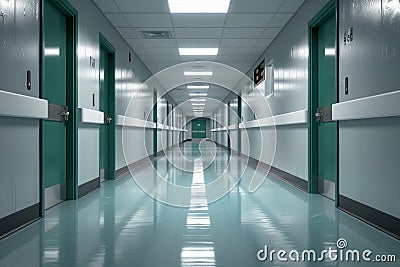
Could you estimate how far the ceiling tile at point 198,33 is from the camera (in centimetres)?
816

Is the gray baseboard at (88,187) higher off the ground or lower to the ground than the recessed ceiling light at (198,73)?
lower

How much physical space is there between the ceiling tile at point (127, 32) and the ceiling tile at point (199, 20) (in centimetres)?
102

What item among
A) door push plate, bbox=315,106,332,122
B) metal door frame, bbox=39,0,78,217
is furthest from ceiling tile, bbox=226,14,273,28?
metal door frame, bbox=39,0,78,217

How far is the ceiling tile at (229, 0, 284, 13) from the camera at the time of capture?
648cm

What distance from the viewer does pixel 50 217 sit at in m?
4.46

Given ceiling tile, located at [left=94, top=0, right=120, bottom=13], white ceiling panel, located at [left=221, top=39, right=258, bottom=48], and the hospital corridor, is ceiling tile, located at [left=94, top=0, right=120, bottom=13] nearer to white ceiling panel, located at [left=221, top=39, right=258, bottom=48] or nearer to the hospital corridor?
the hospital corridor

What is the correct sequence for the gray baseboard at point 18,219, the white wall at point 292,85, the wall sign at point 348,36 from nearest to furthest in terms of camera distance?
the gray baseboard at point 18,219
the wall sign at point 348,36
the white wall at point 292,85

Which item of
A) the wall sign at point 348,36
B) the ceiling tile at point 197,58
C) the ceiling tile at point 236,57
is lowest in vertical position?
the wall sign at point 348,36

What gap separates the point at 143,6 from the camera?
22.0 feet

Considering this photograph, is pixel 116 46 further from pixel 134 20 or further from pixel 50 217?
Result: pixel 50 217

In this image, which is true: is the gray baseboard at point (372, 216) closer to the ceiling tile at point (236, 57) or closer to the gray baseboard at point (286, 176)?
the gray baseboard at point (286, 176)

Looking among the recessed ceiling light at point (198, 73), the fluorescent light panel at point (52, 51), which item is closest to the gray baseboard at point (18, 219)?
the fluorescent light panel at point (52, 51)

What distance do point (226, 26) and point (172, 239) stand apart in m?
5.30

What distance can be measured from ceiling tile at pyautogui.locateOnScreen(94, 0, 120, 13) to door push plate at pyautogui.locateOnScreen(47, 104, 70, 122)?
6.34ft
